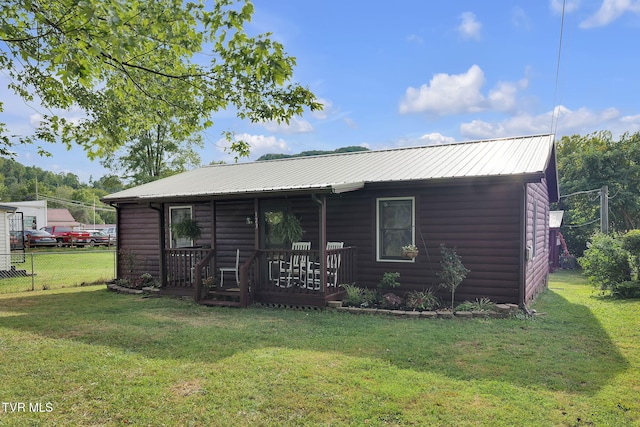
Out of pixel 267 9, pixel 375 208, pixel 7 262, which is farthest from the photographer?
pixel 7 262

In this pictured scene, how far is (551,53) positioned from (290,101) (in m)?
8.40

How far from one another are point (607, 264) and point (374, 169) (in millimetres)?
5898

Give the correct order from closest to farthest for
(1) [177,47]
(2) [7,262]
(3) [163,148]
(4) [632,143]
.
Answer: (1) [177,47] < (2) [7,262] < (4) [632,143] < (3) [163,148]

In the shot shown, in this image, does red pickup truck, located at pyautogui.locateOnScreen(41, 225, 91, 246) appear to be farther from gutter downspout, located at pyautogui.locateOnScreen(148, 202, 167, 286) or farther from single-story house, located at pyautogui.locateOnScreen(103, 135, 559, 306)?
gutter downspout, located at pyautogui.locateOnScreen(148, 202, 167, 286)

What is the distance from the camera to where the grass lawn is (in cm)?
356

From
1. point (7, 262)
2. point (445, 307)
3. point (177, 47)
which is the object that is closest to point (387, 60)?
point (445, 307)

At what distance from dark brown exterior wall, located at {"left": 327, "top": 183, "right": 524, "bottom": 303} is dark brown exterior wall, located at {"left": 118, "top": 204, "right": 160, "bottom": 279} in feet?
21.7

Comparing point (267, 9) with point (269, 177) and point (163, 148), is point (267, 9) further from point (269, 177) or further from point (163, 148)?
point (163, 148)

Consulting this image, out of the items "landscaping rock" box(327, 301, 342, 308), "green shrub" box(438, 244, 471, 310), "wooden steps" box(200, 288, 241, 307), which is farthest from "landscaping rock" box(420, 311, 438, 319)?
"wooden steps" box(200, 288, 241, 307)

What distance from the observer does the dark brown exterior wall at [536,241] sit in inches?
340

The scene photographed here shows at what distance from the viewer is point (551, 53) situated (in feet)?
34.4

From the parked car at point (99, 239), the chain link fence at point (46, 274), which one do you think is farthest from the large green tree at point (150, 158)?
the chain link fence at point (46, 274)

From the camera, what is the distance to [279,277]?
29.3ft

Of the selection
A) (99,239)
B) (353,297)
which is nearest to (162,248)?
(353,297)
